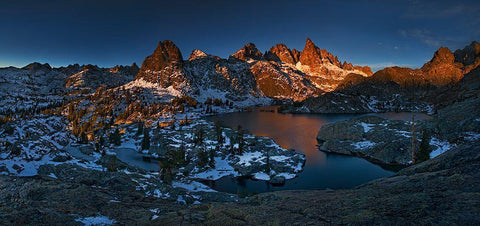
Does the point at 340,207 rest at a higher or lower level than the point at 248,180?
higher

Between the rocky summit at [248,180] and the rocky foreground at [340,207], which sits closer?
the rocky foreground at [340,207]

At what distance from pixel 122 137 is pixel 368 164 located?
385 ft

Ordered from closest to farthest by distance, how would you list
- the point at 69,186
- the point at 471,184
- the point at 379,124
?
the point at 471,184 → the point at 69,186 → the point at 379,124

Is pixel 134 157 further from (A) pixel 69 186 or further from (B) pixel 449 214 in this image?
(B) pixel 449 214

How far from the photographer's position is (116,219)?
18125 millimetres

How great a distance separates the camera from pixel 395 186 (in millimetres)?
15859

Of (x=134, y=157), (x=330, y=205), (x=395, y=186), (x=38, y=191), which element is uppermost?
(x=395, y=186)

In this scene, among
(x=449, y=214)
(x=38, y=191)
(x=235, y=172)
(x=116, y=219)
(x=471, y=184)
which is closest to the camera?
(x=449, y=214)

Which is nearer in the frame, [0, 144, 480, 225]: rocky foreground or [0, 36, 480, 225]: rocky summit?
[0, 144, 480, 225]: rocky foreground

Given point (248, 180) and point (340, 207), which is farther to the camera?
point (248, 180)

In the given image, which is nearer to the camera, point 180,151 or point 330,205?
point 330,205

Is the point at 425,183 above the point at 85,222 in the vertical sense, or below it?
above

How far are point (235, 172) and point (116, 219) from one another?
5724cm

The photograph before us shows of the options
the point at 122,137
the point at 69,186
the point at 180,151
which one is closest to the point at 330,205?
the point at 69,186
